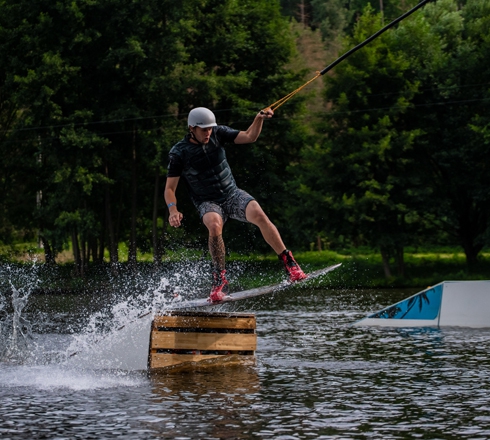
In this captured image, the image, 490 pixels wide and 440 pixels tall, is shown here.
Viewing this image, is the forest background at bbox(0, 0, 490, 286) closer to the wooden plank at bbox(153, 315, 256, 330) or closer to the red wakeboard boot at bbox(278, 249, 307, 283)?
the wooden plank at bbox(153, 315, 256, 330)

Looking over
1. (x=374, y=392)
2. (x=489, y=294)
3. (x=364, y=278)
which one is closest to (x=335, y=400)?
(x=374, y=392)

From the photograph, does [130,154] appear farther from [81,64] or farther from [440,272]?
[440,272]

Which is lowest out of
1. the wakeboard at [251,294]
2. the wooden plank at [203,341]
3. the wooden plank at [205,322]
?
the wooden plank at [203,341]

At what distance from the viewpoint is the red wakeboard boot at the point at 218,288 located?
13.2 metres

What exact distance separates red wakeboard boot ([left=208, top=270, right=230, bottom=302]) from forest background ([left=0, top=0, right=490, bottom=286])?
28118mm

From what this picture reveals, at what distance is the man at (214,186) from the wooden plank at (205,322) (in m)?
0.43

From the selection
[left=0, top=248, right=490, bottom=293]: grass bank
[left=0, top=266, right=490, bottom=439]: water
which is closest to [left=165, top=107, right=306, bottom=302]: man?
[left=0, top=266, right=490, bottom=439]: water

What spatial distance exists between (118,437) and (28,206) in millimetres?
41281

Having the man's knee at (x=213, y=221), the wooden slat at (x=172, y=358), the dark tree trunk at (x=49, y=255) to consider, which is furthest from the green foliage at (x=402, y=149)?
the man's knee at (x=213, y=221)

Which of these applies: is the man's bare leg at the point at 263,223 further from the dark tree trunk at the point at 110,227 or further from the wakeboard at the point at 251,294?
the dark tree trunk at the point at 110,227

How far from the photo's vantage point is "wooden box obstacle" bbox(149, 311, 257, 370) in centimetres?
1334

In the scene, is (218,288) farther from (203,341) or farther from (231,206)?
(231,206)

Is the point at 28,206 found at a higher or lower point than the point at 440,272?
higher

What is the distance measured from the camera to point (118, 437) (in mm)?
8781
